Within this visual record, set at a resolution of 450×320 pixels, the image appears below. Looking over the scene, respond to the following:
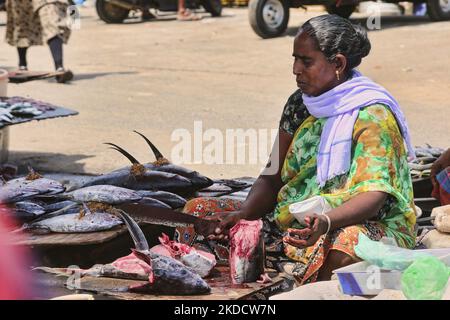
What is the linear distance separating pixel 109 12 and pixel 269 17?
5.35 m

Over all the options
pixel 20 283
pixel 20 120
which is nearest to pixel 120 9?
pixel 20 120

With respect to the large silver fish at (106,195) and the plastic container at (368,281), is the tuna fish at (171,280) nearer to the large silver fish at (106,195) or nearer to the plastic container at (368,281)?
the plastic container at (368,281)

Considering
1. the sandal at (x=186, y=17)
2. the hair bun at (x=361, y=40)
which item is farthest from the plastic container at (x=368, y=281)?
the sandal at (x=186, y=17)

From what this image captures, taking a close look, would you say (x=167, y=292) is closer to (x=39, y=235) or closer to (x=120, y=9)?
(x=39, y=235)

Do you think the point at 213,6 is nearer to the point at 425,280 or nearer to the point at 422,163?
the point at 422,163

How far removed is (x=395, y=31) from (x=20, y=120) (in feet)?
34.3

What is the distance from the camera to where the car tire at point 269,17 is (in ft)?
50.0

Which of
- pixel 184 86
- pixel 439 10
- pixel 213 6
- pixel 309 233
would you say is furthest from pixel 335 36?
pixel 213 6

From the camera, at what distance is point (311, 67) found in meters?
4.08

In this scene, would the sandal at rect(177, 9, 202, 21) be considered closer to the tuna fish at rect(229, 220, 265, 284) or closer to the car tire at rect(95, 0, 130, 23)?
the car tire at rect(95, 0, 130, 23)

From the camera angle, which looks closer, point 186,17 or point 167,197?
point 167,197

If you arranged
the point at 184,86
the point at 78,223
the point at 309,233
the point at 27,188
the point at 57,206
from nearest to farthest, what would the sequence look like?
the point at 309,233 → the point at 78,223 → the point at 57,206 → the point at 27,188 → the point at 184,86

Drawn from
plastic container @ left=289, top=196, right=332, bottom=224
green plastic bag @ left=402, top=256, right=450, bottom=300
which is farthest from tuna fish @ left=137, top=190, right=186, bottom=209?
green plastic bag @ left=402, top=256, right=450, bottom=300

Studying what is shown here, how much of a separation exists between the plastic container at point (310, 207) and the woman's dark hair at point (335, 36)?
0.58 m
